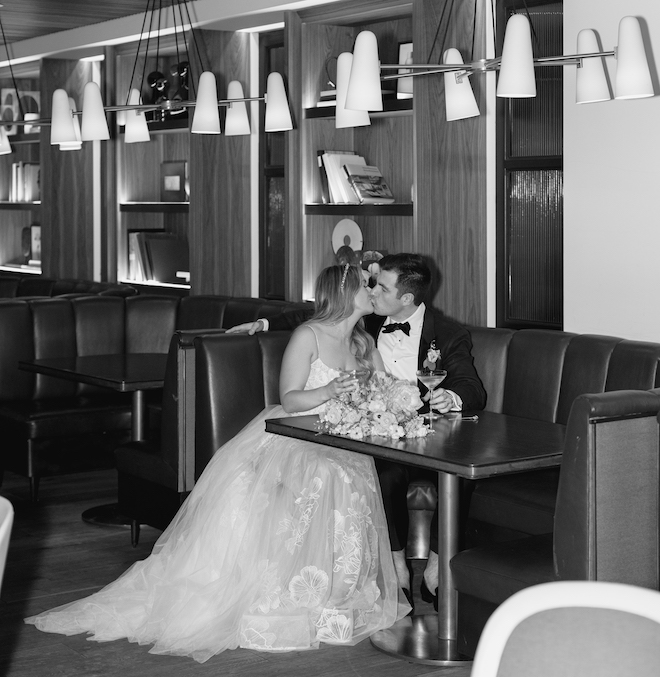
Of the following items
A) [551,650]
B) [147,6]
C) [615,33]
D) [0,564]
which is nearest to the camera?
[551,650]

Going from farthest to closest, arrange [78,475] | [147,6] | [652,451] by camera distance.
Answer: [147,6], [78,475], [652,451]

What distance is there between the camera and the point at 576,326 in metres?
4.86

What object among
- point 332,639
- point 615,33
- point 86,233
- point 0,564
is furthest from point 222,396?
point 86,233

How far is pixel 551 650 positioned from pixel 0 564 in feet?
2.94

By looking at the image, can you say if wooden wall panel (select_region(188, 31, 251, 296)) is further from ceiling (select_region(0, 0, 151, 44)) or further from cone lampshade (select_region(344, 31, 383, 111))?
cone lampshade (select_region(344, 31, 383, 111))

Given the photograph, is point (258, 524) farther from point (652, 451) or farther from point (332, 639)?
point (652, 451)

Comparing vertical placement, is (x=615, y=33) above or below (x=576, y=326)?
above

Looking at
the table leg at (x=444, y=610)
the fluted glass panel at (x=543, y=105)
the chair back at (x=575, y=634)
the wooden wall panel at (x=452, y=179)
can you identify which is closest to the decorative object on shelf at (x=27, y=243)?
the wooden wall panel at (x=452, y=179)

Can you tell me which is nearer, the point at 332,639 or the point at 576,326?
the point at 332,639

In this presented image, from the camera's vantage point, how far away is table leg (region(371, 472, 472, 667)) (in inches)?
140

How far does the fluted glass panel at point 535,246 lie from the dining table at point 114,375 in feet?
5.82

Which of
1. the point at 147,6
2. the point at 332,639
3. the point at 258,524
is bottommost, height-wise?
the point at 332,639

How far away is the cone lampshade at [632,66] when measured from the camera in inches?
138

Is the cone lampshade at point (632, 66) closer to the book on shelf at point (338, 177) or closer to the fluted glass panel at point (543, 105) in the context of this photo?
the fluted glass panel at point (543, 105)
